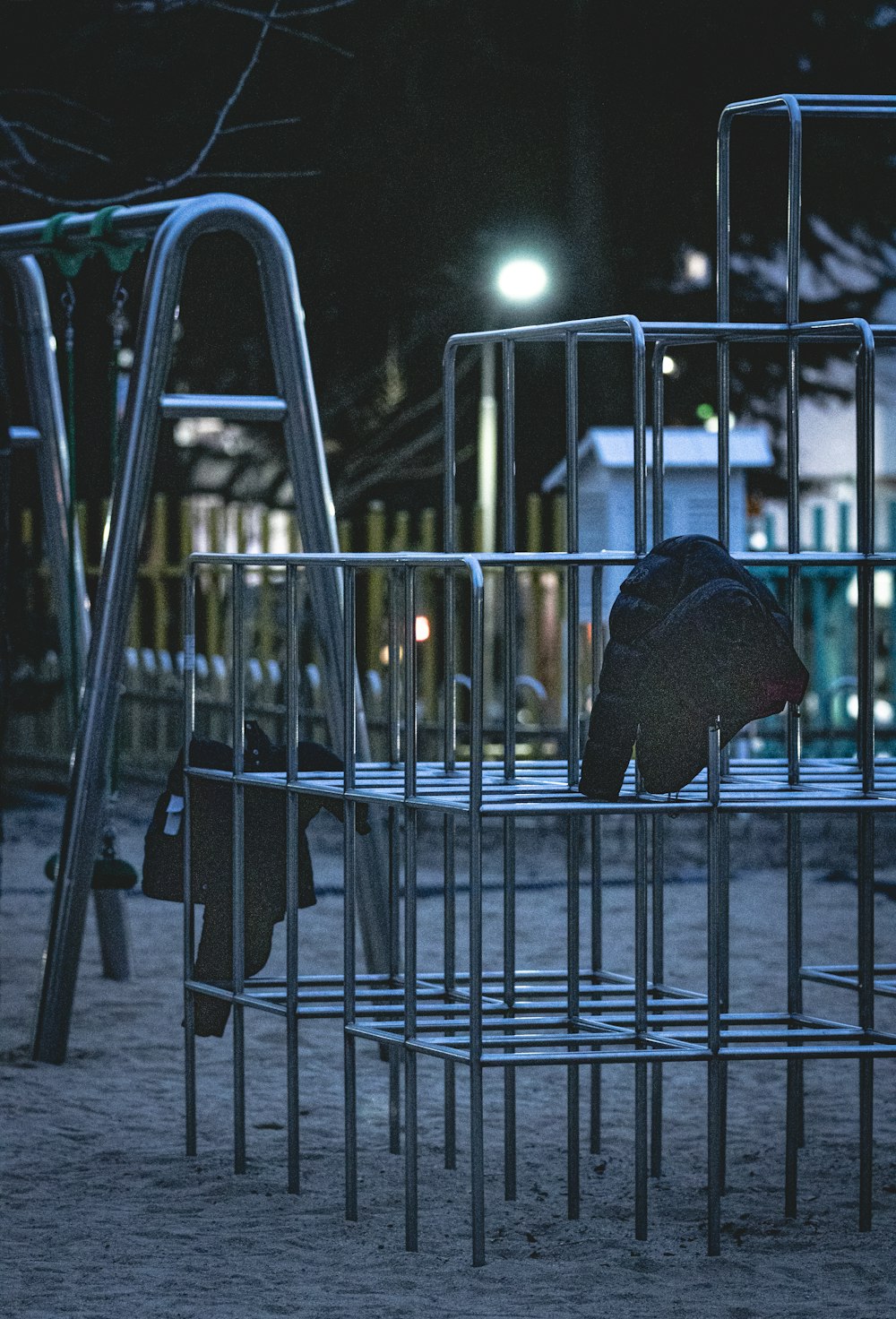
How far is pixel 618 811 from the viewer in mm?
4289

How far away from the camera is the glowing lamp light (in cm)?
1440

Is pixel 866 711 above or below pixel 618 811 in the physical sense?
above

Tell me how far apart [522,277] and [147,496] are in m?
8.37

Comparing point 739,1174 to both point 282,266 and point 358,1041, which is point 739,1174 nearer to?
point 358,1041

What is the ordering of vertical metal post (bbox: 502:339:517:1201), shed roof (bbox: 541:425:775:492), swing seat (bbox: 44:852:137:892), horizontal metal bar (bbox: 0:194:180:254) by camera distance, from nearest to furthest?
vertical metal post (bbox: 502:339:517:1201)
horizontal metal bar (bbox: 0:194:180:254)
swing seat (bbox: 44:852:137:892)
shed roof (bbox: 541:425:775:492)

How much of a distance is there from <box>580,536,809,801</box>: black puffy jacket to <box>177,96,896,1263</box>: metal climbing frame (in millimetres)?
74

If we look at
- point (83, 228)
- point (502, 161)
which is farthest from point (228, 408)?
point (502, 161)

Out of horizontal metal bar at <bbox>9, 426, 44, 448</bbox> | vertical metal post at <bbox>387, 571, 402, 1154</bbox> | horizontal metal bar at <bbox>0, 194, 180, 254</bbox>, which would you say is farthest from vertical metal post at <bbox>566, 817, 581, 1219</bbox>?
horizontal metal bar at <bbox>9, 426, 44, 448</bbox>

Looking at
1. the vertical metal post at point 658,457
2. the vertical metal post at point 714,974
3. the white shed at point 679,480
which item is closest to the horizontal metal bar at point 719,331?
the vertical metal post at point 658,457

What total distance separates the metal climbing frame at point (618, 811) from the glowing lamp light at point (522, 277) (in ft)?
29.7

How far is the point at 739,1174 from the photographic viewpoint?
5211mm

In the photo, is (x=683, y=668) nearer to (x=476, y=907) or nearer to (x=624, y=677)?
(x=624, y=677)

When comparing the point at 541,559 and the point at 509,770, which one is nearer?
the point at 541,559

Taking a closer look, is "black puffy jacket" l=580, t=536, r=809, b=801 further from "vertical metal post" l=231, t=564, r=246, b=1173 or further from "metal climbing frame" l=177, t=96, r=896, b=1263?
"vertical metal post" l=231, t=564, r=246, b=1173
